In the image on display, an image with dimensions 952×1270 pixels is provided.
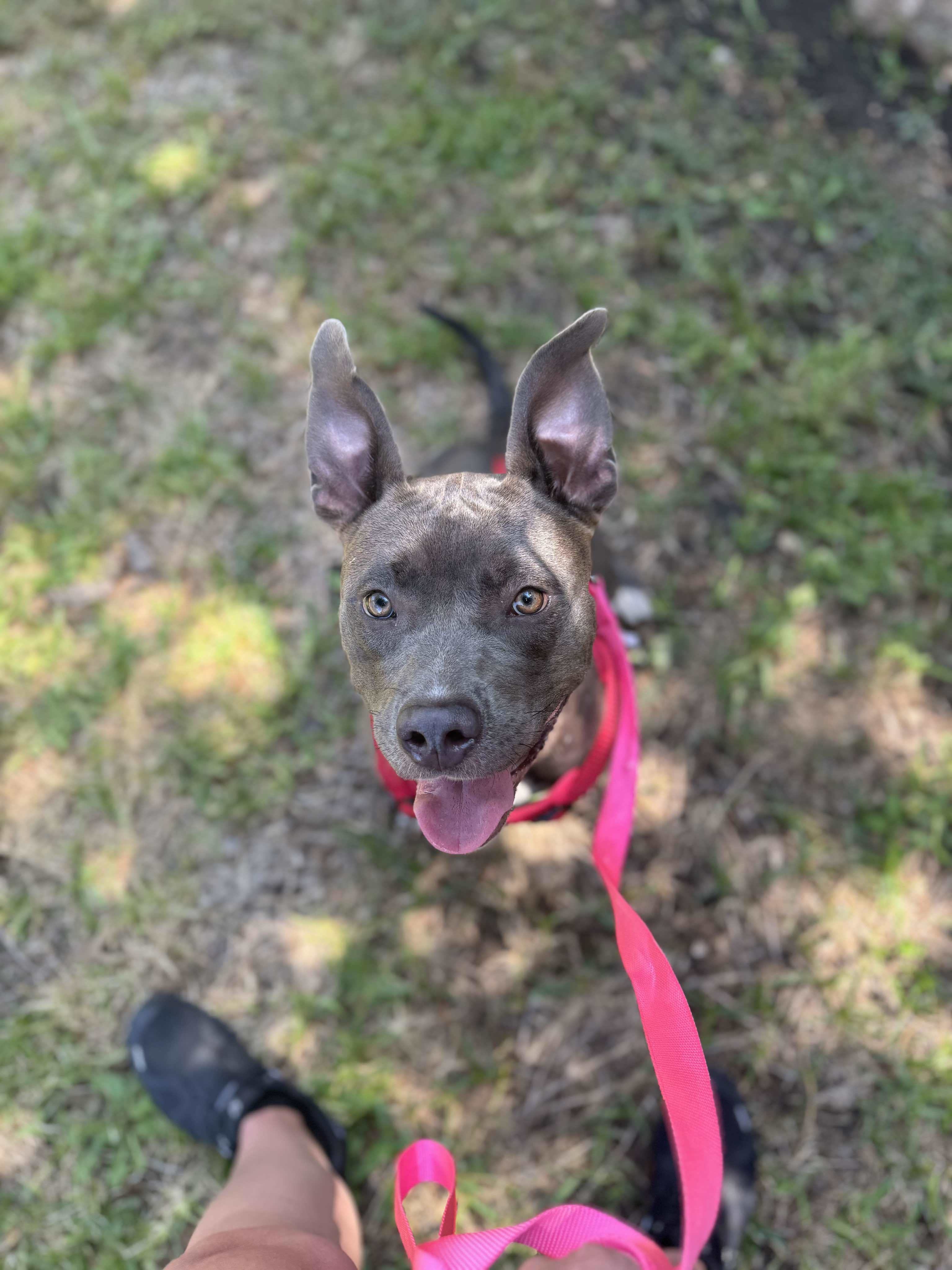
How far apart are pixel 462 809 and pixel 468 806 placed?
0.02 metres

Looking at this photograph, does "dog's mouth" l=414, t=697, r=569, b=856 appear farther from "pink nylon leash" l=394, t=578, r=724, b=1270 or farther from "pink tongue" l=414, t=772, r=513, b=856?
"pink nylon leash" l=394, t=578, r=724, b=1270

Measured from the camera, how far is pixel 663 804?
420cm

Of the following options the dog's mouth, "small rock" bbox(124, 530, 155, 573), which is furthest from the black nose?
"small rock" bbox(124, 530, 155, 573)

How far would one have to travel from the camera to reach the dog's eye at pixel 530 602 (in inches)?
102

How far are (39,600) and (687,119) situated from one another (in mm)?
4916

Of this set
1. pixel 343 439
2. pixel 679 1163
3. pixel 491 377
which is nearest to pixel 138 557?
pixel 491 377

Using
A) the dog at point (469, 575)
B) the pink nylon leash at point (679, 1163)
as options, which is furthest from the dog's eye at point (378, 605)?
→ the pink nylon leash at point (679, 1163)

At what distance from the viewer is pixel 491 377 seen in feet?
14.8

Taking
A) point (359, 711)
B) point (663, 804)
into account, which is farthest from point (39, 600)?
point (663, 804)

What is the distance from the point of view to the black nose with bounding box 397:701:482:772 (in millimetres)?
2295

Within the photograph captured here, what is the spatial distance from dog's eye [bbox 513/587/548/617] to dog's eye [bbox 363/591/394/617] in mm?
387

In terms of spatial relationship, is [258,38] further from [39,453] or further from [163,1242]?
[163,1242]

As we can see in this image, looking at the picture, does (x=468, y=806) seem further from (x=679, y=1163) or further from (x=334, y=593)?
(x=334, y=593)

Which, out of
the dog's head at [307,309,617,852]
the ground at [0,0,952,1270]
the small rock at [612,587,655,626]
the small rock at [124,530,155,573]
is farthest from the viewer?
the small rock at [124,530,155,573]
